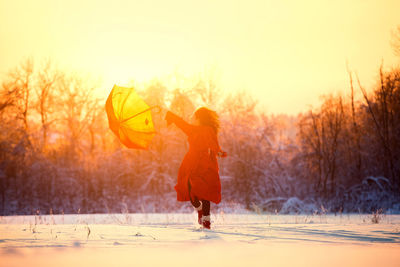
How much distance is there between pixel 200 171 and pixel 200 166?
75 mm

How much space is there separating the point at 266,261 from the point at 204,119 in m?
3.29

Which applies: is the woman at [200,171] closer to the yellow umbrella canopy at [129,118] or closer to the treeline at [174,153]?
the yellow umbrella canopy at [129,118]

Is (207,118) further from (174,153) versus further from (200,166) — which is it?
(174,153)

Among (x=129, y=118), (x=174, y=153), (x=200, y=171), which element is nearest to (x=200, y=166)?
(x=200, y=171)

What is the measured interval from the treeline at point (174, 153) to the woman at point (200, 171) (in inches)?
419

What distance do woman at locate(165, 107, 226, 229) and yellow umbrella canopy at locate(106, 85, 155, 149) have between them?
661mm

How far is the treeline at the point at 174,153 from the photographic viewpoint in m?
16.6

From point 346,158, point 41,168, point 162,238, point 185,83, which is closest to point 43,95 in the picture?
point 41,168

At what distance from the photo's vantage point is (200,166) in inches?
224

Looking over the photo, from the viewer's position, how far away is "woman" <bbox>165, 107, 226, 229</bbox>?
562cm

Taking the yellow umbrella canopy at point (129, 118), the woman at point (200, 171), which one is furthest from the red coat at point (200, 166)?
the yellow umbrella canopy at point (129, 118)

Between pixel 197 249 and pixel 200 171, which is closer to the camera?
pixel 197 249

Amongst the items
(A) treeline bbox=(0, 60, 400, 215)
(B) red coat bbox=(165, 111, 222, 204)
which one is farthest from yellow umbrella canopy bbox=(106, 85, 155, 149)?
(A) treeline bbox=(0, 60, 400, 215)

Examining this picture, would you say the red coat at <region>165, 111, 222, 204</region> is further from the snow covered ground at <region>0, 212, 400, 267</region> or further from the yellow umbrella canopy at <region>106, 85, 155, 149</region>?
the snow covered ground at <region>0, 212, 400, 267</region>
